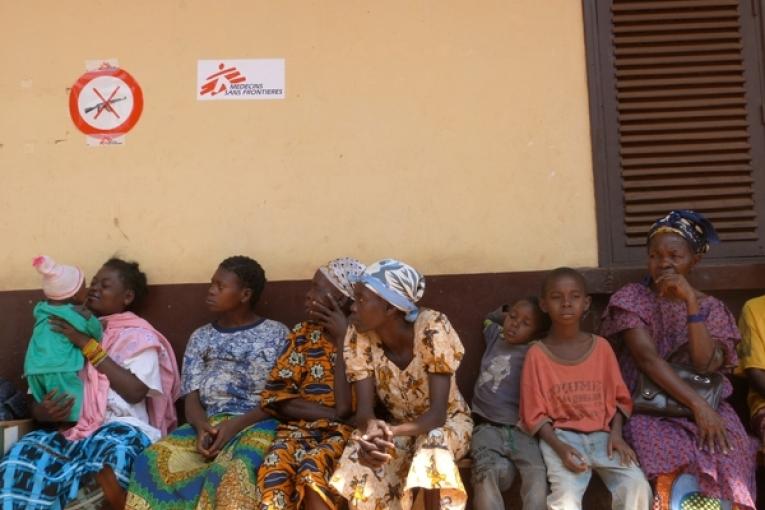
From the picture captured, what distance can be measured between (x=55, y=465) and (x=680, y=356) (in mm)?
2931

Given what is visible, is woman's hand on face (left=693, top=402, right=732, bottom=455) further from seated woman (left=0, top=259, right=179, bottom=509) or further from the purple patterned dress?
seated woman (left=0, top=259, right=179, bottom=509)

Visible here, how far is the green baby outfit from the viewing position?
14.3ft

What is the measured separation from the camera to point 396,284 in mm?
3992

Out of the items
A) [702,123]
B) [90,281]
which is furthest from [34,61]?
[702,123]

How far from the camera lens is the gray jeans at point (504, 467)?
12.6 feet

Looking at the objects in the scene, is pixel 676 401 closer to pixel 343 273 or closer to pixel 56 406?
pixel 343 273

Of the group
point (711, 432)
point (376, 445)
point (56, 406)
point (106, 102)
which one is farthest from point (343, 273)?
point (711, 432)

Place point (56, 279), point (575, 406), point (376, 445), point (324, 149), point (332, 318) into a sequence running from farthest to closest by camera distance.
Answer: point (324, 149)
point (56, 279)
point (332, 318)
point (575, 406)
point (376, 445)

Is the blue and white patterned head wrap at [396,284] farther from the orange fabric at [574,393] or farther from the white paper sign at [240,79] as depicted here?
the white paper sign at [240,79]

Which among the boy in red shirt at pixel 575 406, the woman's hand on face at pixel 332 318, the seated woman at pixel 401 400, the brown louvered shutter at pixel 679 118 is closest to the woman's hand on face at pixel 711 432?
the boy in red shirt at pixel 575 406

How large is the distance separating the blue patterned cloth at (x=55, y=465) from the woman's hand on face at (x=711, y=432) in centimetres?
252

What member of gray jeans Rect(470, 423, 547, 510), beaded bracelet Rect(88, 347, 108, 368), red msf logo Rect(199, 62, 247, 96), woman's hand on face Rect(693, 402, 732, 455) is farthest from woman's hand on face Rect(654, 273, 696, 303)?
beaded bracelet Rect(88, 347, 108, 368)

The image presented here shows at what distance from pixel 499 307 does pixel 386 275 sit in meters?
1.02

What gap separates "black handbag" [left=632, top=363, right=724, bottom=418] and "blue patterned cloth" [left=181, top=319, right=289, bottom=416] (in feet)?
5.82
